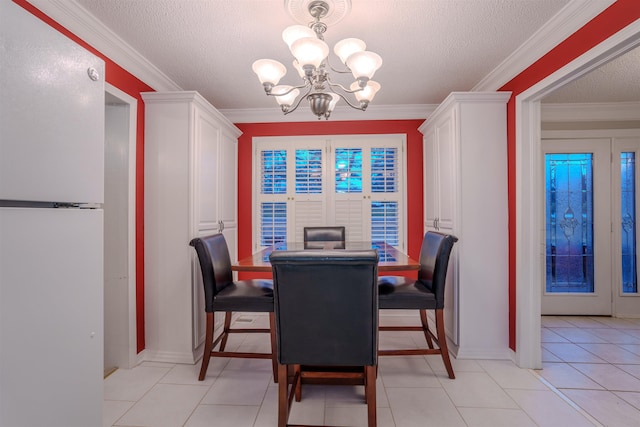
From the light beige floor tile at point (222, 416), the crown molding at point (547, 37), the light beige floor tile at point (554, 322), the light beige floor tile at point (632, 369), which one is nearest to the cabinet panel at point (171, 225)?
the light beige floor tile at point (222, 416)

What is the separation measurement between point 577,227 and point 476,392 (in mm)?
2687

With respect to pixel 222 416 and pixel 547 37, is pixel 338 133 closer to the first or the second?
pixel 547 37

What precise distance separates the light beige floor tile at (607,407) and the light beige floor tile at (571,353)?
0.49 metres

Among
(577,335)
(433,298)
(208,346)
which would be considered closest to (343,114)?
(433,298)

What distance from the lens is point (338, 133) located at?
354 cm

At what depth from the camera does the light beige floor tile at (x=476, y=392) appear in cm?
185

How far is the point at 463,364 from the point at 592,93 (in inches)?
117

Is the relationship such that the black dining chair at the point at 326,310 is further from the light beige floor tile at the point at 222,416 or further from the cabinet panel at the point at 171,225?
the cabinet panel at the point at 171,225

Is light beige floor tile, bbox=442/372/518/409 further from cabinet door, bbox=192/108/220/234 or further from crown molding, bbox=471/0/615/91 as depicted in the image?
crown molding, bbox=471/0/615/91

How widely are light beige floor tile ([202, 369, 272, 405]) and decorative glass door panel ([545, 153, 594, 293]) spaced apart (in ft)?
11.3

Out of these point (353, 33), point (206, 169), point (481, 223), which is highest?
point (353, 33)

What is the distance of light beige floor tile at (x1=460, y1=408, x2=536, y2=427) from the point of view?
1.67m

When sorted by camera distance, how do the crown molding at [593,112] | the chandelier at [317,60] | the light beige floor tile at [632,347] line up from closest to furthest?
the chandelier at [317,60] < the light beige floor tile at [632,347] < the crown molding at [593,112]

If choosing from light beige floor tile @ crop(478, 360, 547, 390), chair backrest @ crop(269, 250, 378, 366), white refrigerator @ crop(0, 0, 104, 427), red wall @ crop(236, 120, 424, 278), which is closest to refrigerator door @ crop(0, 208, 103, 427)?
white refrigerator @ crop(0, 0, 104, 427)
